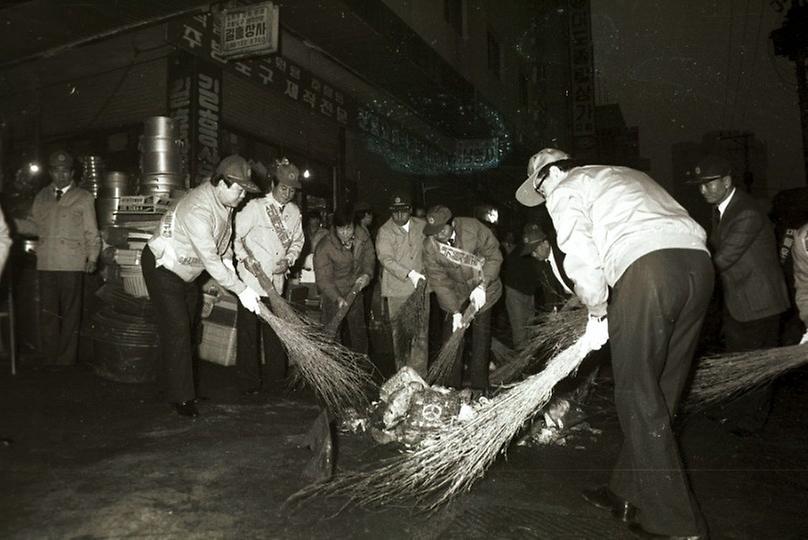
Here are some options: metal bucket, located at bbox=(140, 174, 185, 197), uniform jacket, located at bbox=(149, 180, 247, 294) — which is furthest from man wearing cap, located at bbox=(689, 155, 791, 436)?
metal bucket, located at bbox=(140, 174, 185, 197)

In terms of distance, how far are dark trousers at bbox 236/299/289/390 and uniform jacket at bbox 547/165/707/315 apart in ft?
10.4

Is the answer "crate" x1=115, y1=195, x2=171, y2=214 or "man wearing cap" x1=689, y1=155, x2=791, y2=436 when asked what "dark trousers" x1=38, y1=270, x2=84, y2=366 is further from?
"man wearing cap" x1=689, y1=155, x2=791, y2=436

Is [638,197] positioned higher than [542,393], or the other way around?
[638,197]

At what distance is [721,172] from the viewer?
3975 mm

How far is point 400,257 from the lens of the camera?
216 inches

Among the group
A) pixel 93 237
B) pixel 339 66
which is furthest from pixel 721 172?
pixel 339 66

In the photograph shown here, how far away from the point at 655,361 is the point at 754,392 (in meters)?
2.35

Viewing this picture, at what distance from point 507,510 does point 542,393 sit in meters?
0.64

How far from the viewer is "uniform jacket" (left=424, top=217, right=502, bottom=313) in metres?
4.96

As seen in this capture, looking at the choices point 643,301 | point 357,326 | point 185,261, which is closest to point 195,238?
point 185,261

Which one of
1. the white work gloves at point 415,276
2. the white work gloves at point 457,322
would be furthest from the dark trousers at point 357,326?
the white work gloves at point 457,322

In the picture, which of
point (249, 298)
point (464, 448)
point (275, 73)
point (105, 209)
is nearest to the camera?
point (464, 448)

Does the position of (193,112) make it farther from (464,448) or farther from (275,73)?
(464,448)

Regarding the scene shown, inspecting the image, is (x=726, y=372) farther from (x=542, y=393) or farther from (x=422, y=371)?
(x=422, y=371)
